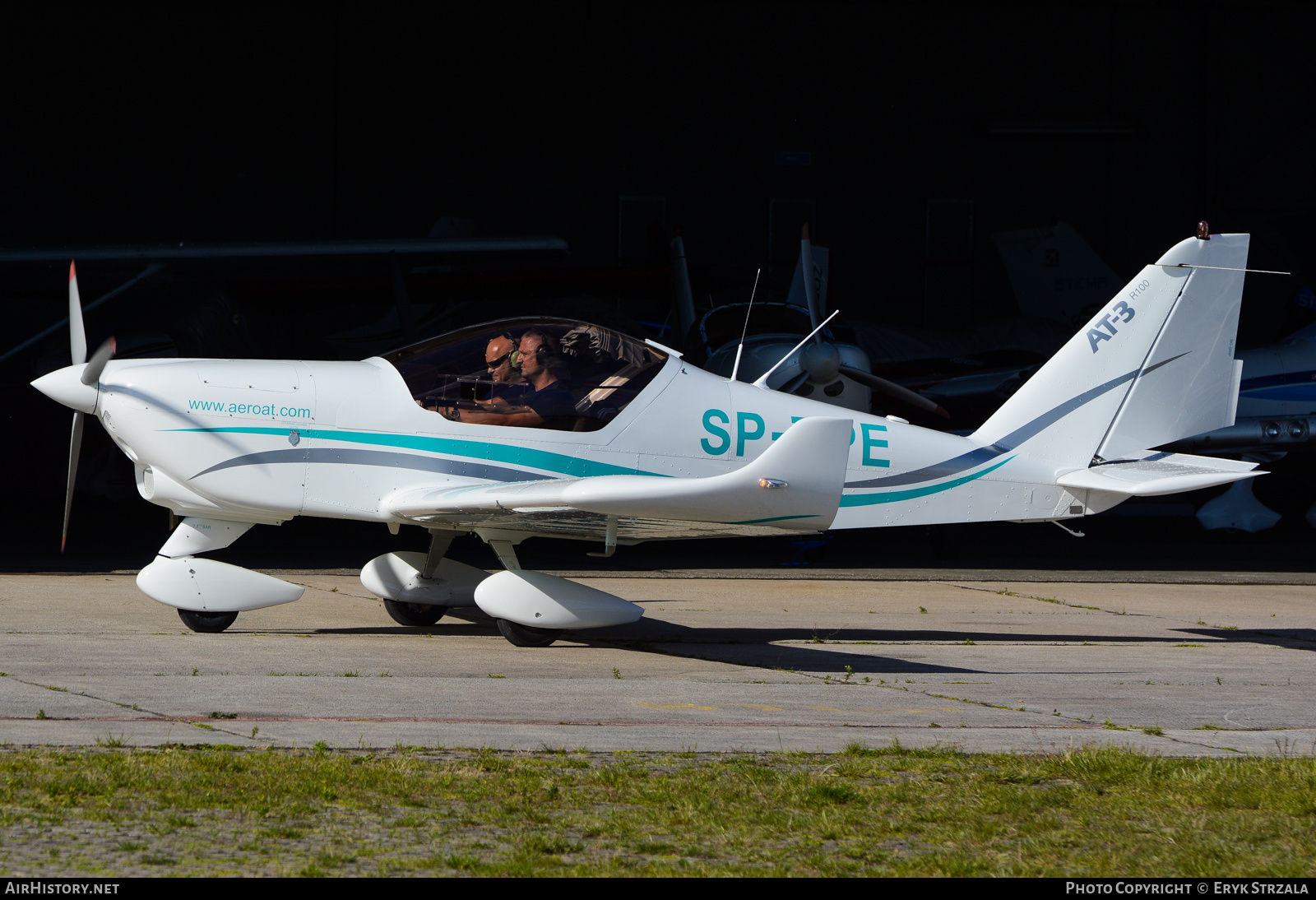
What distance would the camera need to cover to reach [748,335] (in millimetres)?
17812

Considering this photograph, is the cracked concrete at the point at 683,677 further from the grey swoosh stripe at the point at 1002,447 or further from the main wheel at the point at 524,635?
the grey swoosh stripe at the point at 1002,447

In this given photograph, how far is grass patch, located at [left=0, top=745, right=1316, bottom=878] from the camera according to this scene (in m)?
3.62

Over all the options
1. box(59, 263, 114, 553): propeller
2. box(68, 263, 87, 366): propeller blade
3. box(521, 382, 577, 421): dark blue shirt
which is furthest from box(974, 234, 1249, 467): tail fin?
box(68, 263, 87, 366): propeller blade

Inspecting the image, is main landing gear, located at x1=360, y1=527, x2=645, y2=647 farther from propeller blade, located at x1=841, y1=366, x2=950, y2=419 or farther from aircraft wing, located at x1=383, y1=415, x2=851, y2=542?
propeller blade, located at x1=841, y1=366, x2=950, y2=419

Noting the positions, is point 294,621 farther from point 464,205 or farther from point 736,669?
point 464,205

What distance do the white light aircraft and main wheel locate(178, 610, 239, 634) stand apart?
2 centimetres

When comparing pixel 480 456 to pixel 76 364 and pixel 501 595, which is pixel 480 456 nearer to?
pixel 501 595

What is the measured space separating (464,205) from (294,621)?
1931 cm

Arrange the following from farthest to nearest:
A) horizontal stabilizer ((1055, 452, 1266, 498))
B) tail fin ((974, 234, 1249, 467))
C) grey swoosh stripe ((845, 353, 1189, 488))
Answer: tail fin ((974, 234, 1249, 467))
grey swoosh stripe ((845, 353, 1189, 488))
horizontal stabilizer ((1055, 452, 1266, 498))

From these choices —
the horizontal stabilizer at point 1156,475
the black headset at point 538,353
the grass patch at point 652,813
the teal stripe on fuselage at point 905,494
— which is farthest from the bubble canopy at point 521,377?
the grass patch at point 652,813

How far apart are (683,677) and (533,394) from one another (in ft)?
6.90

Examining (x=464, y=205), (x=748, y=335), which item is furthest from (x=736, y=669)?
(x=464, y=205)

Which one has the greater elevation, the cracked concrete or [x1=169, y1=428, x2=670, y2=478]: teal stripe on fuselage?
[x1=169, y1=428, x2=670, y2=478]: teal stripe on fuselage

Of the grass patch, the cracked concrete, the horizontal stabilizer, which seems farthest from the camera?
the horizontal stabilizer
